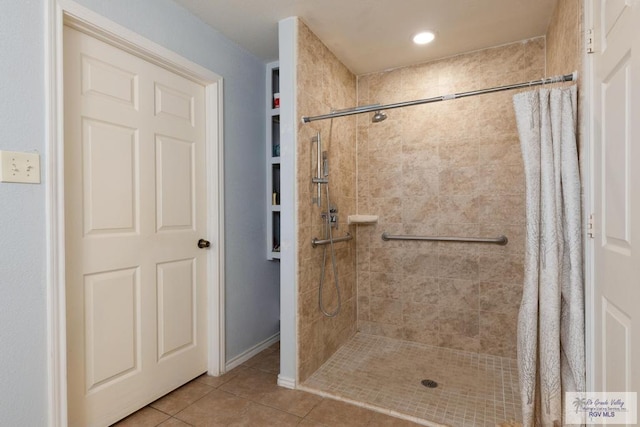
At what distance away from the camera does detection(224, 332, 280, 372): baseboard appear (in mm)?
2332

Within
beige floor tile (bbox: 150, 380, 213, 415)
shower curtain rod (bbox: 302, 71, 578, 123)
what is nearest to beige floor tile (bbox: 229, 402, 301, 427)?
beige floor tile (bbox: 150, 380, 213, 415)

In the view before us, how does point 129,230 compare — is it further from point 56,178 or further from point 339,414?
point 339,414

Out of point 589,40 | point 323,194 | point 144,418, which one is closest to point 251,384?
point 144,418

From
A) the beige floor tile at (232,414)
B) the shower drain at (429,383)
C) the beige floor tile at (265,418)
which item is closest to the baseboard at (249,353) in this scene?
the beige floor tile at (232,414)

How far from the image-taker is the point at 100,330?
65.1 inches

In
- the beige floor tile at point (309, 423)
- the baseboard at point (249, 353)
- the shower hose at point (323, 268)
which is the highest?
the shower hose at point (323, 268)

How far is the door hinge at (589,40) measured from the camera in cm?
131

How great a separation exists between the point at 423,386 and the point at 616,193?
5.09 feet

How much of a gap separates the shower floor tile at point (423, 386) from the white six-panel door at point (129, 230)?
93 centimetres

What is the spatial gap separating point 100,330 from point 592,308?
222 centimetres

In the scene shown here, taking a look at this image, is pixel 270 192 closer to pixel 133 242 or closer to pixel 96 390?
pixel 133 242

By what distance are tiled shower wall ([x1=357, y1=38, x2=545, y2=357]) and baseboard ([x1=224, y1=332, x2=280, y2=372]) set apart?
82cm

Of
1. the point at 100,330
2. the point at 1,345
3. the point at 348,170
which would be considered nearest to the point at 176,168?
the point at 100,330

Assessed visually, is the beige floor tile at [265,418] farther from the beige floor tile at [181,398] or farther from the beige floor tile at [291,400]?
the beige floor tile at [181,398]
